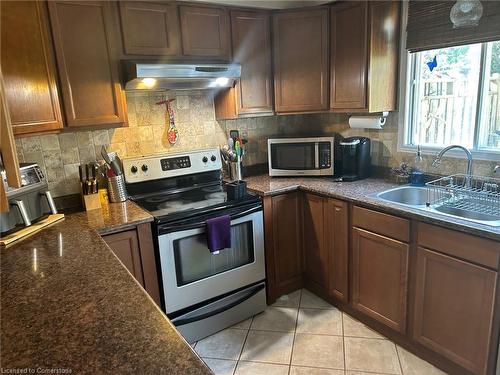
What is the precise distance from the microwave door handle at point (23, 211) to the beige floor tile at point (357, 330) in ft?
6.73

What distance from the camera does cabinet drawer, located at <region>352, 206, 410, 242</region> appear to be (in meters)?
2.04

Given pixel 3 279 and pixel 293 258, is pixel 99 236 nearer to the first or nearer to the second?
pixel 3 279

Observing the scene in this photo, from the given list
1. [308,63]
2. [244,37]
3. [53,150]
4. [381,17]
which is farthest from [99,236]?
[381,17]

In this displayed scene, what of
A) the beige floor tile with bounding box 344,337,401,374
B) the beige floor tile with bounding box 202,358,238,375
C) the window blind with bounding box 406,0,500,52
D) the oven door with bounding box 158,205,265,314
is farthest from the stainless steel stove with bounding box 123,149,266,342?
the window blind with bounding box 406,0,500,52

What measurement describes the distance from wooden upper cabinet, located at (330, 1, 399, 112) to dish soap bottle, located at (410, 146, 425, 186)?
1.30 feet

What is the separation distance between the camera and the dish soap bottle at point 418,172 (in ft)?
8.17

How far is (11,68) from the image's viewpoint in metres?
1.87

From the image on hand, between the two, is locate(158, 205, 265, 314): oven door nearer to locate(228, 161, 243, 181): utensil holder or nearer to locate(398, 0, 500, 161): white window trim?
locate(228, 161, 243, 181): utensil holder

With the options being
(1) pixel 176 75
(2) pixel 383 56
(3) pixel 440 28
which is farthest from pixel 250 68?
(3) pixel 440 28

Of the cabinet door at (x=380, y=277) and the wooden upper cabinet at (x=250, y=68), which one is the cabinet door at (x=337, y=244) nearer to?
the cabinet door at (x=380, y=277)

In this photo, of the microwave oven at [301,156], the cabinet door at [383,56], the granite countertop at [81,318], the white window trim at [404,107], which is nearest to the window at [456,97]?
the white window trim at [404,107]

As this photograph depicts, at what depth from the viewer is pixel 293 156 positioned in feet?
9.59

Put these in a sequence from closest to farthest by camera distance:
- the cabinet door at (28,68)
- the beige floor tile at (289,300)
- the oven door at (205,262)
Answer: the cabinet door at (28,68), the oven door at (205,262), the beige floor tile at (289,300)

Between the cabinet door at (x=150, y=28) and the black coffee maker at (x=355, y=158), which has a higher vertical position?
the cabinet door at (x=150, y=28)
